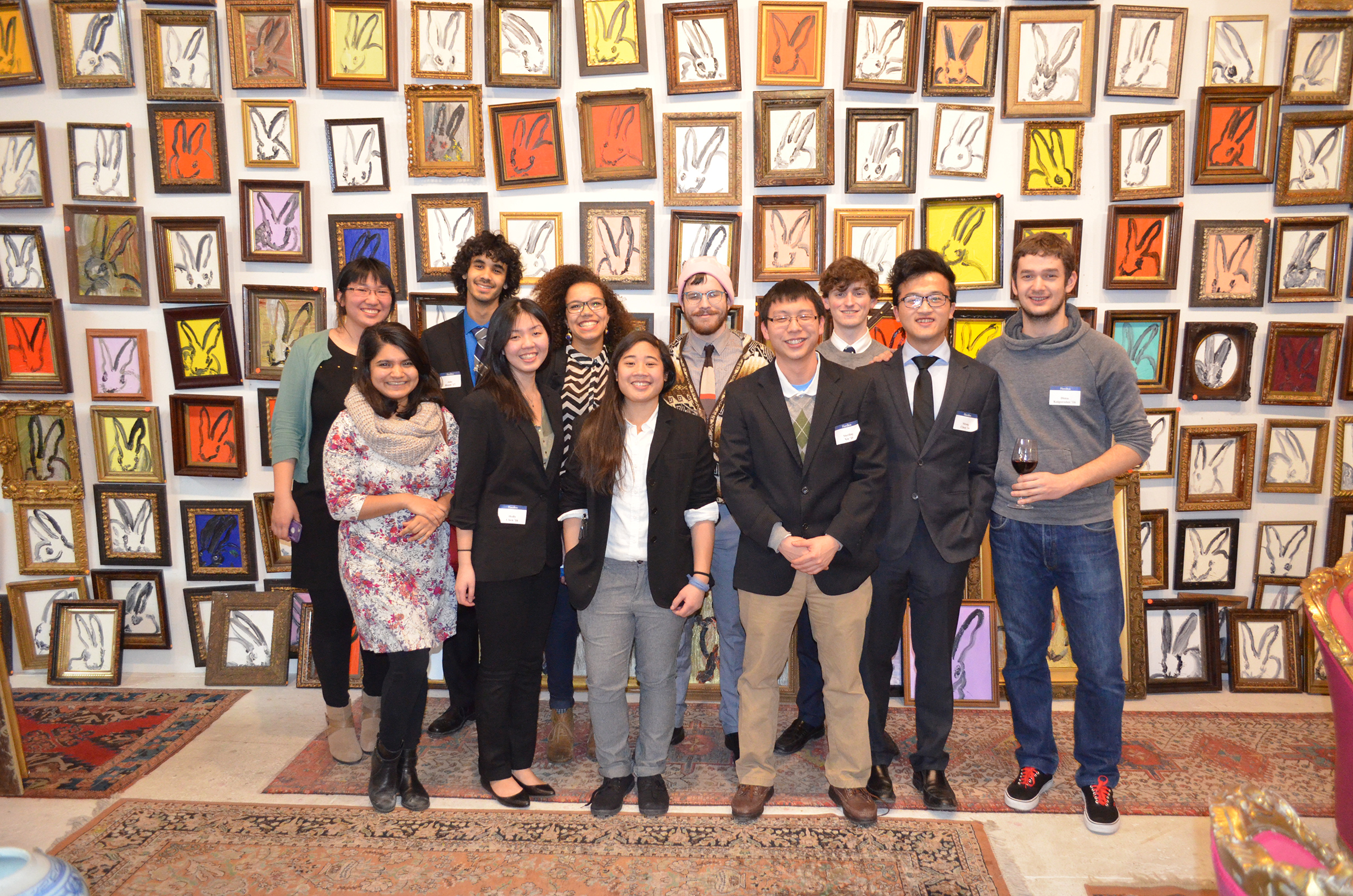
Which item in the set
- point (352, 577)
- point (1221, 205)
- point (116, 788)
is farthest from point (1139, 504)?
point (116, 788)

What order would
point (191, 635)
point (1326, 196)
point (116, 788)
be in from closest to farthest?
point (116, 788) → point (1326, 196) → point (191, 635)

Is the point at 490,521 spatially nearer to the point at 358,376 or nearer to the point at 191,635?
the point at 358,376

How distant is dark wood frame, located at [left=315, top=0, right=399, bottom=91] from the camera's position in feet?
13.2

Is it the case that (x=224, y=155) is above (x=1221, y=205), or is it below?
above

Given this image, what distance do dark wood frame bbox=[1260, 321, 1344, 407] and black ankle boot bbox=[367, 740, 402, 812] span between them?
4714 millimetres

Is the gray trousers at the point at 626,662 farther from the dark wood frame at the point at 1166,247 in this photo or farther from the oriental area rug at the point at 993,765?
the dark wood frame at the point at 1166,247

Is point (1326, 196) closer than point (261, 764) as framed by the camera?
No

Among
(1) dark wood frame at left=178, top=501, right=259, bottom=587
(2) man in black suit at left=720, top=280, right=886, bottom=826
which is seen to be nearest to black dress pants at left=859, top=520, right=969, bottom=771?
(2) man in black suit at left=720, top=280, right=886, bottom=826

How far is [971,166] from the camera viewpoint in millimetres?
4031

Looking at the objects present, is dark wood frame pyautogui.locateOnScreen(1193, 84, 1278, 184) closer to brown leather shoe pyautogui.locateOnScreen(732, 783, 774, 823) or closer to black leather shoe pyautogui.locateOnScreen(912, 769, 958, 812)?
black leather shoe pyautogui.locateOnScreen(912, 769, 958, 812)

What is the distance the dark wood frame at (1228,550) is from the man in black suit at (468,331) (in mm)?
3789

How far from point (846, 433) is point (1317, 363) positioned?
318 centimetres

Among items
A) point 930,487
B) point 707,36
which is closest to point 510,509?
point 930,487

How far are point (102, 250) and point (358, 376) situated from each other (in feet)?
8.29
